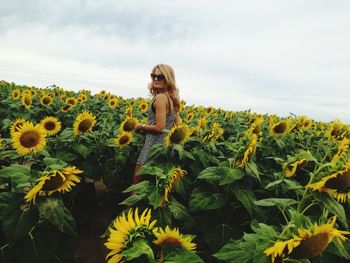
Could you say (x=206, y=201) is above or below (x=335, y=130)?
below

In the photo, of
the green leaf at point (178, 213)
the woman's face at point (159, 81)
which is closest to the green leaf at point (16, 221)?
the green leaf at point (178, 213)

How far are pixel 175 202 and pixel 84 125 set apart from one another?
7.42ft

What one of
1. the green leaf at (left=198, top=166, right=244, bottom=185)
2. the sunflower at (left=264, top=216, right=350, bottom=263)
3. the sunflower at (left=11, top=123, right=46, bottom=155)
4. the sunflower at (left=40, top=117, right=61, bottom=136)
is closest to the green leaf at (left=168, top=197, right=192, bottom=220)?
the green leaf at (left=198, top=166, right=244, bottom=185)

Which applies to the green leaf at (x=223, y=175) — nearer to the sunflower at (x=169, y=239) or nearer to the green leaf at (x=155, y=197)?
Answer: the green leaf at (x=155, y=197)

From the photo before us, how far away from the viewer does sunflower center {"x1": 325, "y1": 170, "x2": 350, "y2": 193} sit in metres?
1.95

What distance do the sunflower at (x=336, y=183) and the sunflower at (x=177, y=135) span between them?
1.83 meters

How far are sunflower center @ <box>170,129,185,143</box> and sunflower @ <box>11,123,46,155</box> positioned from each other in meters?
1.36

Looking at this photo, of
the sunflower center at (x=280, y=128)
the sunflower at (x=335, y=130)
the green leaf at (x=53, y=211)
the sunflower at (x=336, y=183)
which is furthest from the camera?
the sunflower at (x=335, y=130)

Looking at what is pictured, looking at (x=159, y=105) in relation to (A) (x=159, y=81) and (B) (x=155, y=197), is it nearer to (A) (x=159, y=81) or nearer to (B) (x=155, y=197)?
(A) (x=159, y=81)

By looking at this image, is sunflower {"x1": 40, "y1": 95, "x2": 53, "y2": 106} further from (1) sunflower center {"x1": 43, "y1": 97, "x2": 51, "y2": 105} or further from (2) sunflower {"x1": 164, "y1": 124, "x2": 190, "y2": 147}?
(2) sunflower {"x1": 164, "y1": 124, "x2": 190, "y2": 147}

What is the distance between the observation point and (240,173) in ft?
9.10

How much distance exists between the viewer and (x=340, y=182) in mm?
1968

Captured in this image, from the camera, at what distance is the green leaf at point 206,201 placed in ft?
9.24

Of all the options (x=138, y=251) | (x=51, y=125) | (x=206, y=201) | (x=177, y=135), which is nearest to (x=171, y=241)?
(x=138, y=251)
